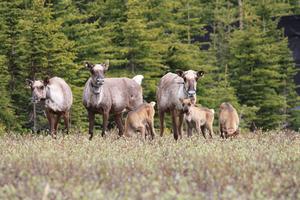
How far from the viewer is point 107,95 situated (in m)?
17.5

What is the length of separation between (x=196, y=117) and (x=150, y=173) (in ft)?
31.2

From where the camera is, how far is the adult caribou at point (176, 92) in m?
15.9

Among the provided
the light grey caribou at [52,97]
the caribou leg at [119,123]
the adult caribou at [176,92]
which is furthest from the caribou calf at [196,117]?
the light grey caribou at [52,97]

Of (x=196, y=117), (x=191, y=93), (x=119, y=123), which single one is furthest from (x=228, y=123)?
(x=119, y=123)

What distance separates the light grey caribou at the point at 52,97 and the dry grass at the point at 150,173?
5.78 meters

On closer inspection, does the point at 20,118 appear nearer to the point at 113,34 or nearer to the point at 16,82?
the point at 16,82

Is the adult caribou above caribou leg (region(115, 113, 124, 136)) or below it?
above

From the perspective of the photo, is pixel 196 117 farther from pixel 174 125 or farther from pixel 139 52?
pixel 139 52

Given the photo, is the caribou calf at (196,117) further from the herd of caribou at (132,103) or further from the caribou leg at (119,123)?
the caribou leg at (119,123)

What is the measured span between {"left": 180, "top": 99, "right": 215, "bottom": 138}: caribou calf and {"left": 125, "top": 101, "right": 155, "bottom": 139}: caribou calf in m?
0.95

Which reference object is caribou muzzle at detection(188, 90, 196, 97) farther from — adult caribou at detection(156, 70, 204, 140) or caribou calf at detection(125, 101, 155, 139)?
caribou calf at detection(125, 101, 155, 139)

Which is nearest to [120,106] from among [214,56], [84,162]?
[84,162]

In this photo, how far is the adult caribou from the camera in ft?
52.3

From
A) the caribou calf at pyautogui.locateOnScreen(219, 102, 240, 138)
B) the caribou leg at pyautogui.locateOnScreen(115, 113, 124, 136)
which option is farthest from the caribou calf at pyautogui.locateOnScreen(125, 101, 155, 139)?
the caribou calf at pyautogui.locateOnScreen(219, 102, 240, 138)
